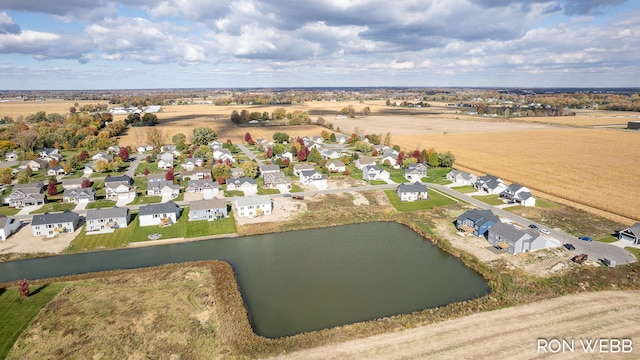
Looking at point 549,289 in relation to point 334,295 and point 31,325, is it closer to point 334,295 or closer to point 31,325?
point 334,295

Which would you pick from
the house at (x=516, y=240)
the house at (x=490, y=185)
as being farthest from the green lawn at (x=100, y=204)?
the house at (x=490, y=185)

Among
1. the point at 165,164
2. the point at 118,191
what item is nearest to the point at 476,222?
the point at 118,191

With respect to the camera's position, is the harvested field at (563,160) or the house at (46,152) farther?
the house at (46,152)

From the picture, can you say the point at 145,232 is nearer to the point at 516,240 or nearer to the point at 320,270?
the point at 320,270

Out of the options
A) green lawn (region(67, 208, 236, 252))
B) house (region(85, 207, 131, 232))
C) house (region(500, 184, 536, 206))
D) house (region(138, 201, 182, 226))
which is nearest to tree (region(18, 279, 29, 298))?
green lawn (region(67, 208, 236, 252))

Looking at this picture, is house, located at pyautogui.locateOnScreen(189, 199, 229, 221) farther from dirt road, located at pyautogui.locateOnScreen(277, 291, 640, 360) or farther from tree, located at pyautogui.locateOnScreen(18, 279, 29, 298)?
dirt road, located at pyautogui.locateOnScreen(277, 291, 640, 360)

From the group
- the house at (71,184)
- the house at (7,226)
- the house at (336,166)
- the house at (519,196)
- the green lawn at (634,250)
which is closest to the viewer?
the green lawn at (634,250)

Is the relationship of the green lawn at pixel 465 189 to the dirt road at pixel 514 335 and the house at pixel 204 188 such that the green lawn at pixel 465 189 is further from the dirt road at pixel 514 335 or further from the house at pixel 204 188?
the house at pixel 204 188
